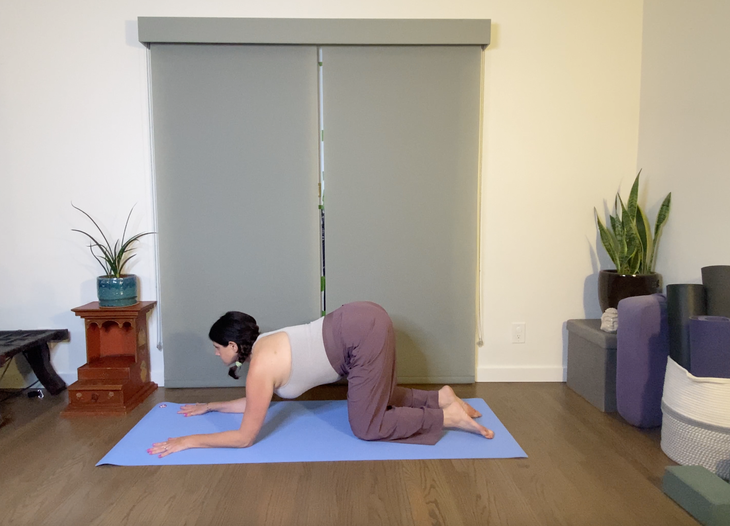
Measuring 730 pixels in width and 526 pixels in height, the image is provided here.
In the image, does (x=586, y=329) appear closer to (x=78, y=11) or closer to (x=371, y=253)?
(x=371, y=253)

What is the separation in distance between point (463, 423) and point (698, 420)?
938mm

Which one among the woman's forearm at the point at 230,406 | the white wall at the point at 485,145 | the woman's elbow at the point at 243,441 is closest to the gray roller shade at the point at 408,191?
the white wall at the point at 485,145

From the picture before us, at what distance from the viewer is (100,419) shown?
265cm

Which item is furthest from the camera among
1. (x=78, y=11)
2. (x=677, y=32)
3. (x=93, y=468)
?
(x=78, y=11)

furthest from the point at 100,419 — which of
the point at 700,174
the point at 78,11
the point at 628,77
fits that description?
the point at 628,77

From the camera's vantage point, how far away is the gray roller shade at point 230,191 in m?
3.05

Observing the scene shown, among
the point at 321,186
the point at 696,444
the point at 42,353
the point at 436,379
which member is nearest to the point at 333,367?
the point at 436,379

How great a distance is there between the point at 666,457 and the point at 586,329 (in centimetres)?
85

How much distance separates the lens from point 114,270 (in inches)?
118

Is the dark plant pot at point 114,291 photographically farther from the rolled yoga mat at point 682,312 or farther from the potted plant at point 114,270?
the rolled yoga mat at point 682,312

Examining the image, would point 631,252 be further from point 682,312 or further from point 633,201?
point 682,312

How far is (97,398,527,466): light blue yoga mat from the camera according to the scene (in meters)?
2.18

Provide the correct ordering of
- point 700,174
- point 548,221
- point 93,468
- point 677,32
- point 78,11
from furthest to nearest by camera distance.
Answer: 1. point 548,221
2. point 78,11
3. point 677,32
4. point 700,174
5. point 93,468

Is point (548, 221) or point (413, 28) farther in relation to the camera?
point (548, 221)
